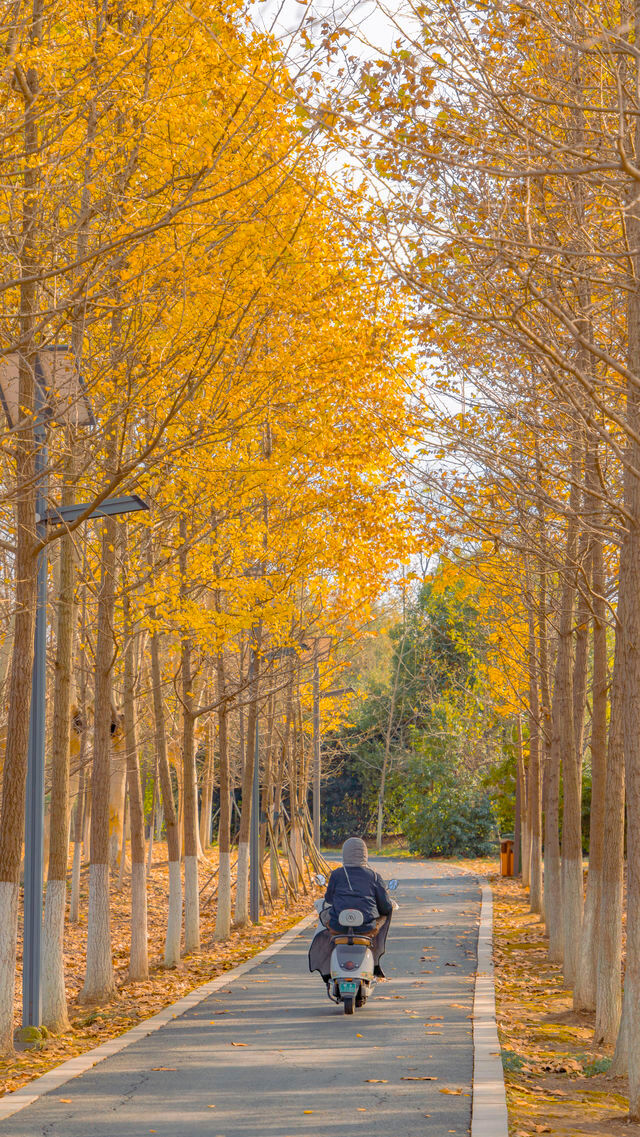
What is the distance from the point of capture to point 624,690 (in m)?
8.16

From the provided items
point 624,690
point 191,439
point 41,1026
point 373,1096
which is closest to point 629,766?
point 624,690

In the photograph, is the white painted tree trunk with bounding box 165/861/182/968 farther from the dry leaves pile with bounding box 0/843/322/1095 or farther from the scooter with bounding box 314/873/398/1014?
the scooter with bounding box 314/873/398/1014

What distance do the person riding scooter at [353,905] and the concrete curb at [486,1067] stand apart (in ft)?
3.84

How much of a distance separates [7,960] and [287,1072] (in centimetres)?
→ 255

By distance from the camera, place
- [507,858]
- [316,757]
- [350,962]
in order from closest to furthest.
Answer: [350,962] → [316,757] → [507,858]

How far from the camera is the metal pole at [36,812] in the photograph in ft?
33.1

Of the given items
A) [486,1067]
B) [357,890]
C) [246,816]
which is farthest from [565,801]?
[246,816]

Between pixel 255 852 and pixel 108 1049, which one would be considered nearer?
pixel 108 1049

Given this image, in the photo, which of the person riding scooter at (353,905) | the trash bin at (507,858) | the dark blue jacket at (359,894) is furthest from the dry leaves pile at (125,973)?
the trash bin at (507,858)

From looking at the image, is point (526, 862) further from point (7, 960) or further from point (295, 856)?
point (7, 960)

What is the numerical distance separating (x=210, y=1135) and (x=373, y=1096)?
1392mm

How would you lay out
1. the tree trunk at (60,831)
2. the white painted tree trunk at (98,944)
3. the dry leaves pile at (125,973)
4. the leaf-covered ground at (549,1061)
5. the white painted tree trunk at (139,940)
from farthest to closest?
the white painted tree trunk at (139,940) → the white painted tree trunk at (98,944) → the tree trunk at (60,831) → the dry leaves pile at (125,973) → the leaf-covered ground at (549,1061)

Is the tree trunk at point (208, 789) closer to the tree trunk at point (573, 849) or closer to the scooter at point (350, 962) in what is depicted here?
the tree trunk at point (573, 849)

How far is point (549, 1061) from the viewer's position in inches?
375
